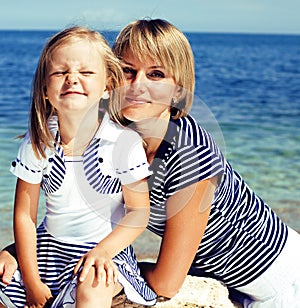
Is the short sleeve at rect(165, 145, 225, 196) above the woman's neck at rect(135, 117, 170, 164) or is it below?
below

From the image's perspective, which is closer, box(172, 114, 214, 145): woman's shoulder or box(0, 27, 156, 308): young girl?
box(0, 27, 156, 308): young girl

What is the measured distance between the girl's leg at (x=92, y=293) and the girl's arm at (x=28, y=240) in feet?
0.99

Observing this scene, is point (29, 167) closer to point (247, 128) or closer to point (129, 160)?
point (129, 160)

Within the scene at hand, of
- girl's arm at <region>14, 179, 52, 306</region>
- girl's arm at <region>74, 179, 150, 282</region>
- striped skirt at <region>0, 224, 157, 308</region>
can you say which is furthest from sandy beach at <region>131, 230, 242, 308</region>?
girl's arm at <region>14, 179, 52, 306</region>

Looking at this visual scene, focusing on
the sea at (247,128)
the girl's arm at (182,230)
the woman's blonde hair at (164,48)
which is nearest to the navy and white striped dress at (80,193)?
the girl's arm at (182,230)

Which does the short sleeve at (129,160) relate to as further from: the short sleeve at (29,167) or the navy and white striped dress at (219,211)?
the short sleeve at (29,167)

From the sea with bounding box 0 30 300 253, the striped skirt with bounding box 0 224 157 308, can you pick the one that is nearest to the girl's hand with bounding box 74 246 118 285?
the striped skirt with bounding box 0 224 157 308

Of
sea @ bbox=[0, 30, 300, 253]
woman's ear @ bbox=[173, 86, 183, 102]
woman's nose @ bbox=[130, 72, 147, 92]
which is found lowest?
sea @ bbox=[0, 30, 300, 253]

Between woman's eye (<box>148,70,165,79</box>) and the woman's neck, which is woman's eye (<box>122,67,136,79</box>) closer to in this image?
woman's eye (<box>148,70,165,79</box>)

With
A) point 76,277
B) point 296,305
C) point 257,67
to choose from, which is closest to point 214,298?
point 296,305

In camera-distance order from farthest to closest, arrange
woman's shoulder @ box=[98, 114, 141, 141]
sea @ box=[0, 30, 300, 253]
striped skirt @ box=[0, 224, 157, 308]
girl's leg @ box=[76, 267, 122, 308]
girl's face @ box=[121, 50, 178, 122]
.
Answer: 1. sea @ box=[0, 30, 300, 253]
2. girl's face @ box=[121, 50, 178, 122]
3. woman's shoulder @ box=[98, 114, 141, 141]
4. striped skirt @ box=[0, 224, 157, 308]
5. girl's leg @ box=[76, 267, 122, 308]

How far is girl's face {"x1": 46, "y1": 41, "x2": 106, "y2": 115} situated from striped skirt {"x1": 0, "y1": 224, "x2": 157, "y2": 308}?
0.55 meters

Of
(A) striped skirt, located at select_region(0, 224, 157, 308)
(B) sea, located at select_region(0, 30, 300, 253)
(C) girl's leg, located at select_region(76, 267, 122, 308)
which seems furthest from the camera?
(B) sea, located at select_region(0, 30, 300, 253)

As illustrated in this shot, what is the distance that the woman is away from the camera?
2746mm
